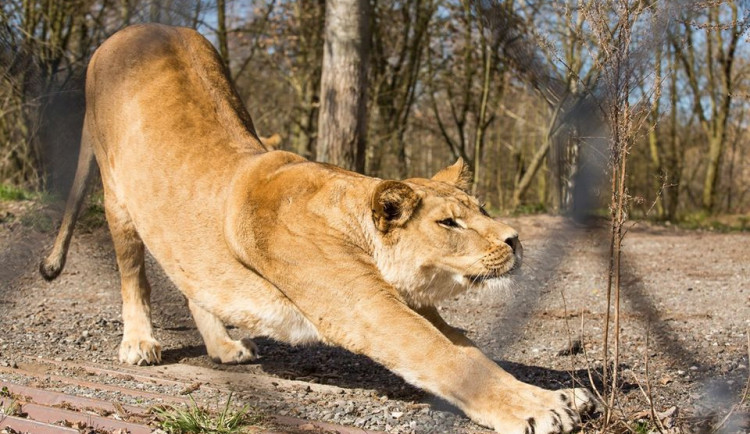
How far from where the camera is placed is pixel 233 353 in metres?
4.41

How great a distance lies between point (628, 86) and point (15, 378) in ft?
8.49

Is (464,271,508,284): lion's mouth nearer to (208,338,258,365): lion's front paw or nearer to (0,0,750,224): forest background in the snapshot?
(208,338,258,365): lion's front paw

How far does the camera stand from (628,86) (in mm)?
2432

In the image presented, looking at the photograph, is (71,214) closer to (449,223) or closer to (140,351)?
(140,351)

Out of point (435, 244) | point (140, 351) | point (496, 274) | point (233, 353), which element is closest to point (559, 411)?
point (496, 274)

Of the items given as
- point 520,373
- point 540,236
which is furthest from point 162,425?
point 540,236

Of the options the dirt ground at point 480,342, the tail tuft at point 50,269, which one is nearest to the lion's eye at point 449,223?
the dirt ground at point 480,342

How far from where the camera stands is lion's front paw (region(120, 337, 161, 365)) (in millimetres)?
4238

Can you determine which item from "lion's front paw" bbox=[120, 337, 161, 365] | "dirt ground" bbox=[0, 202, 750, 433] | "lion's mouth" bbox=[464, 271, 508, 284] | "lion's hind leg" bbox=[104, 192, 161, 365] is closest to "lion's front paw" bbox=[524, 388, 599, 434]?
"dirt ground" bbox=[0, 202, 750, 433]

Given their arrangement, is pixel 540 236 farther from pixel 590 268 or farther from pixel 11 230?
pixel 11 230

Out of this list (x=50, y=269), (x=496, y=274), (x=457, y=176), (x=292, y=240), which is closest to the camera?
(x=496, y=274)

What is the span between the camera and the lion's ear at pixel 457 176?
149 inches

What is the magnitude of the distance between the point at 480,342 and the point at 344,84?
311cm

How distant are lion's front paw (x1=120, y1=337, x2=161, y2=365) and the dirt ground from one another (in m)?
0.08
